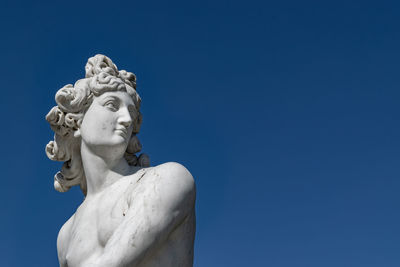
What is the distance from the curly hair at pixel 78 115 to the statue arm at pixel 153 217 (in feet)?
3.68

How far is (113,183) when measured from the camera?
6211 mm

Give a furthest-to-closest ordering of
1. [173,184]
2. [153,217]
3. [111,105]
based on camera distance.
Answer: [111,105]
[173,184]
[153,217]

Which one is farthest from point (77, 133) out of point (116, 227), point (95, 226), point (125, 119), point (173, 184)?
point (173, 184)

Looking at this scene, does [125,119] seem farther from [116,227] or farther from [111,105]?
[116,227]

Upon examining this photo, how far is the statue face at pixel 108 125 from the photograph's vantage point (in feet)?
20.2

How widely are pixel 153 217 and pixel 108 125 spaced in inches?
51.5

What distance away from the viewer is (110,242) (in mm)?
5289

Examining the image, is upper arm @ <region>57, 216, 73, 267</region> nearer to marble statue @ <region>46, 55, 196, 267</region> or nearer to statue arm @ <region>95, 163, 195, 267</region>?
marble statue @ <region>46, 55, 196, 267</region>

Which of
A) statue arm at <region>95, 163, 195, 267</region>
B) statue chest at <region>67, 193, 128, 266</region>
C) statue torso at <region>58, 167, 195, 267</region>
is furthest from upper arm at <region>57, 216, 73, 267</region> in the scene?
statue arm at <region>95, 163, 195, 267</region>

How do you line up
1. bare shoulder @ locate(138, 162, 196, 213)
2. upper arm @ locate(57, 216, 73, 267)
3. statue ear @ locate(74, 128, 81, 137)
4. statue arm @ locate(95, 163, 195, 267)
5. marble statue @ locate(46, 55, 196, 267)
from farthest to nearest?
statue ear @ locate(74, 128, 81, 137)
upper arm @ locate(57, 216, 73, 267)
bare shoulder @ locate(138, 162, 196, 213)
marble statue @ locate(46, 55, 196, 267)
statue arm @ locate(95, 163, 195, 267)

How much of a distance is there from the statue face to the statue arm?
2.23 feet

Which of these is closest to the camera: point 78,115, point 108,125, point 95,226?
point 95,226

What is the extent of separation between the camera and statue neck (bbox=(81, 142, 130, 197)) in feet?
20.5

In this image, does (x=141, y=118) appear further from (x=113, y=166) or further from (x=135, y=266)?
(x=135, y=266)
